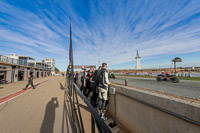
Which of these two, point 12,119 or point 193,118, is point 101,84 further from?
point 12,119

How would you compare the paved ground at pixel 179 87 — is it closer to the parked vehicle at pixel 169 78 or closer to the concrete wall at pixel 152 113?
the parked vehicle at pixel 169 78

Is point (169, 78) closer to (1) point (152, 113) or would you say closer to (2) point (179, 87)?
(2) point (179, 87)

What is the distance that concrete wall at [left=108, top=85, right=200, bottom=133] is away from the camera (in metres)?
1.18

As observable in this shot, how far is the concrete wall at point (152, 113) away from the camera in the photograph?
46.3 inches

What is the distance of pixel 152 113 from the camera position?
1.64 meters

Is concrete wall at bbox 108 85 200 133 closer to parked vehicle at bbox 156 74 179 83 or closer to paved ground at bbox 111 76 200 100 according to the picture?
paved ground at bbox 111 76 200 100

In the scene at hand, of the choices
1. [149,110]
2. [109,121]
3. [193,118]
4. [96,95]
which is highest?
[193,118]

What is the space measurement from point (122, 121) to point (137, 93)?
116cm

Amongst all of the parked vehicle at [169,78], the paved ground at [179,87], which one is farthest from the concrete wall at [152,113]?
the parked vehicle at [169,78]

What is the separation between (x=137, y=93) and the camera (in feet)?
6.61

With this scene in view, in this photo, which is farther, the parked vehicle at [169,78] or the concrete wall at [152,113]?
the parked vehicle at [169,78]

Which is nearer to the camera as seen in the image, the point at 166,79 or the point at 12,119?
the point at 12,119

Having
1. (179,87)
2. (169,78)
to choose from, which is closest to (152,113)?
(179,87)

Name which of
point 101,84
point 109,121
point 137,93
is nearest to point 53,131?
point 109,121
